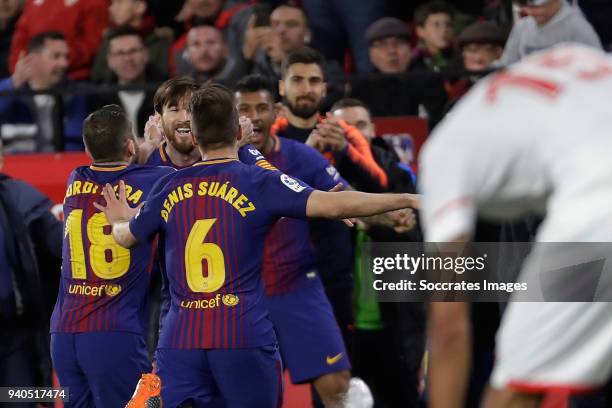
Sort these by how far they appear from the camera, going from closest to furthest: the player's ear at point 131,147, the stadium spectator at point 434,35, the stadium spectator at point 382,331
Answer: the player's ear at point 131,147, the stadium spectator at point 382,331, the stadium spectator at point 434,35

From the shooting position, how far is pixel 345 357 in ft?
25.8

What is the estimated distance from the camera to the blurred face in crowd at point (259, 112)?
7.85 m

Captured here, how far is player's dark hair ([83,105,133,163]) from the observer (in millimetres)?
6422

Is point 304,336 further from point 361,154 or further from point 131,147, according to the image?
point 131,147

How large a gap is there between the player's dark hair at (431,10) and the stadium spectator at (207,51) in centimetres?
156

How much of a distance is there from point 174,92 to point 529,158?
Result: 3442 millimetres

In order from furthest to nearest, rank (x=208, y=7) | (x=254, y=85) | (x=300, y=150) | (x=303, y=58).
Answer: (x=208, y=7), (x=303, y=58), (x=254, y=85), (x=300, y=150)

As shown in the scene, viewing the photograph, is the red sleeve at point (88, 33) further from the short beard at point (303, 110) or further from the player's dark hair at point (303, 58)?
the short beard at point (303, 110)

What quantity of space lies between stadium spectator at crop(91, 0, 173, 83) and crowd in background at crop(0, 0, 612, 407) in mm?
12

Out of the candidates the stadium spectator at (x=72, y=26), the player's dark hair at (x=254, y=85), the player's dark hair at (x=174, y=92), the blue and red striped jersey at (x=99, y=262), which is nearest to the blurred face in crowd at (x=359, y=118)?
the player's dark hair at (x=254, y=85)

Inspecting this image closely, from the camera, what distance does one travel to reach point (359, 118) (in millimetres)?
8852

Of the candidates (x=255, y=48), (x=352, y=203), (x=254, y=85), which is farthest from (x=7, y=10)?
(x=352, y=203)

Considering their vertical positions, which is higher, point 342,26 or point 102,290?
point 342,26

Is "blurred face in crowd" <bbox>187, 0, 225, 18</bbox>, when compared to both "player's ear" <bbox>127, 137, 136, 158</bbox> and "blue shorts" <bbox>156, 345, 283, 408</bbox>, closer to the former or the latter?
"player's ear" <bbox>127, 137, 136, 158</bbox>
